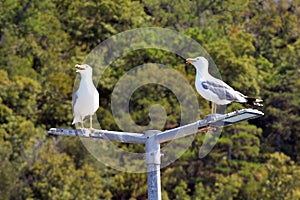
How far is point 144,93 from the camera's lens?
1156 inches

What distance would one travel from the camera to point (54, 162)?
955 inches

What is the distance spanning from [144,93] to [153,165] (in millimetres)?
21905

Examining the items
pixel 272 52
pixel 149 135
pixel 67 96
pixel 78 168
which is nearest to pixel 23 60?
pixel 67 96

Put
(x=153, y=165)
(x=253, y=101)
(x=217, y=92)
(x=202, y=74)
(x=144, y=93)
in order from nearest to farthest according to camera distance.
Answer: (x=153, y=165) < (x=253, y=101) < (x=217, y=92) < (x=202, y=74) < (x=144, y=93)

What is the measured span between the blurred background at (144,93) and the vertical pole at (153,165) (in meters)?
15.7

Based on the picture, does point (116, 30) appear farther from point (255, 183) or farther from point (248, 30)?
point (255, 183)

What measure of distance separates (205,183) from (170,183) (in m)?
1.14

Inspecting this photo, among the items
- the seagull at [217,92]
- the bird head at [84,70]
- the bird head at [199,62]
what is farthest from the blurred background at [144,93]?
the seagull at [217,92]

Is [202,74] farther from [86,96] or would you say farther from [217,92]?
[86,96]

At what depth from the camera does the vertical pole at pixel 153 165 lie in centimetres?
735

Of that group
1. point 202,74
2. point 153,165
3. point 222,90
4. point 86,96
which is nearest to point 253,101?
point 222,90

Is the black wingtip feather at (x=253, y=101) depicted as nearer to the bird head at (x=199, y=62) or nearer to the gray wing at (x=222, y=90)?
the gray wing at (x=222, y=90)

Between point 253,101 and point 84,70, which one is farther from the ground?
point 84,70

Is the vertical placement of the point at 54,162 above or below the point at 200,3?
below
